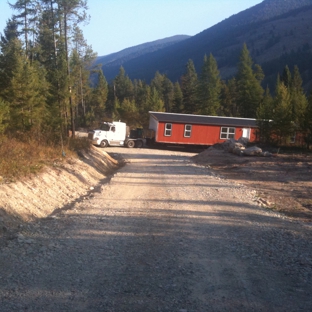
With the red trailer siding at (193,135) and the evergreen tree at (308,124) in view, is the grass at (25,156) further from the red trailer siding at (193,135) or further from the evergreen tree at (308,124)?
the red trailer siding at (193,135)

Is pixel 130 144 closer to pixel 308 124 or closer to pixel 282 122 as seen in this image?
pixel 282 122

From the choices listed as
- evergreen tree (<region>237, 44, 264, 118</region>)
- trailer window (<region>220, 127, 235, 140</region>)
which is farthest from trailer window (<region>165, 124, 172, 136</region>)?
evergreen tree (<region>237, 44, 264, 118</region>)

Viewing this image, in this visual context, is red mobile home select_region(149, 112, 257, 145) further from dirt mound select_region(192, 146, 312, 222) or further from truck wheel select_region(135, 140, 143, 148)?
dirt mound select_region(192, 146, 312, 222)

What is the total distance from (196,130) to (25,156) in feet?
110

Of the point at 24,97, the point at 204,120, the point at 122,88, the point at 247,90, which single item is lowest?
the point at 204,120

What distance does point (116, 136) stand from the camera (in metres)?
44.3

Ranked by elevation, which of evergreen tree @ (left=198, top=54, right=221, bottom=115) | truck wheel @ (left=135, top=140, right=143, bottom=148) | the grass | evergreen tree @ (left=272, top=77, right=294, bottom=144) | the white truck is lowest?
truck wheel @ (left=135, top=140, right=143, bottom=148)

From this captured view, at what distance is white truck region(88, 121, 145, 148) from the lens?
42.8 metres

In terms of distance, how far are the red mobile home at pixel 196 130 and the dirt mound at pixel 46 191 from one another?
27.6 meters

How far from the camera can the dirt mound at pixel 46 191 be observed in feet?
29.8

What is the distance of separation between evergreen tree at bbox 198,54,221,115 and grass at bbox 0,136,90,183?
48.6 meters

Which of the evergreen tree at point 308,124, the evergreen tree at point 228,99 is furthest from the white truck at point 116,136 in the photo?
the evergreen tree at point 228,99

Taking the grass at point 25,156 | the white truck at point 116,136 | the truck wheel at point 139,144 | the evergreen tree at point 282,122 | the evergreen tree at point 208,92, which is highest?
the evergreen tree at point 208,92

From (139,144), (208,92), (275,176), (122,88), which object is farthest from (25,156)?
(122,88)
